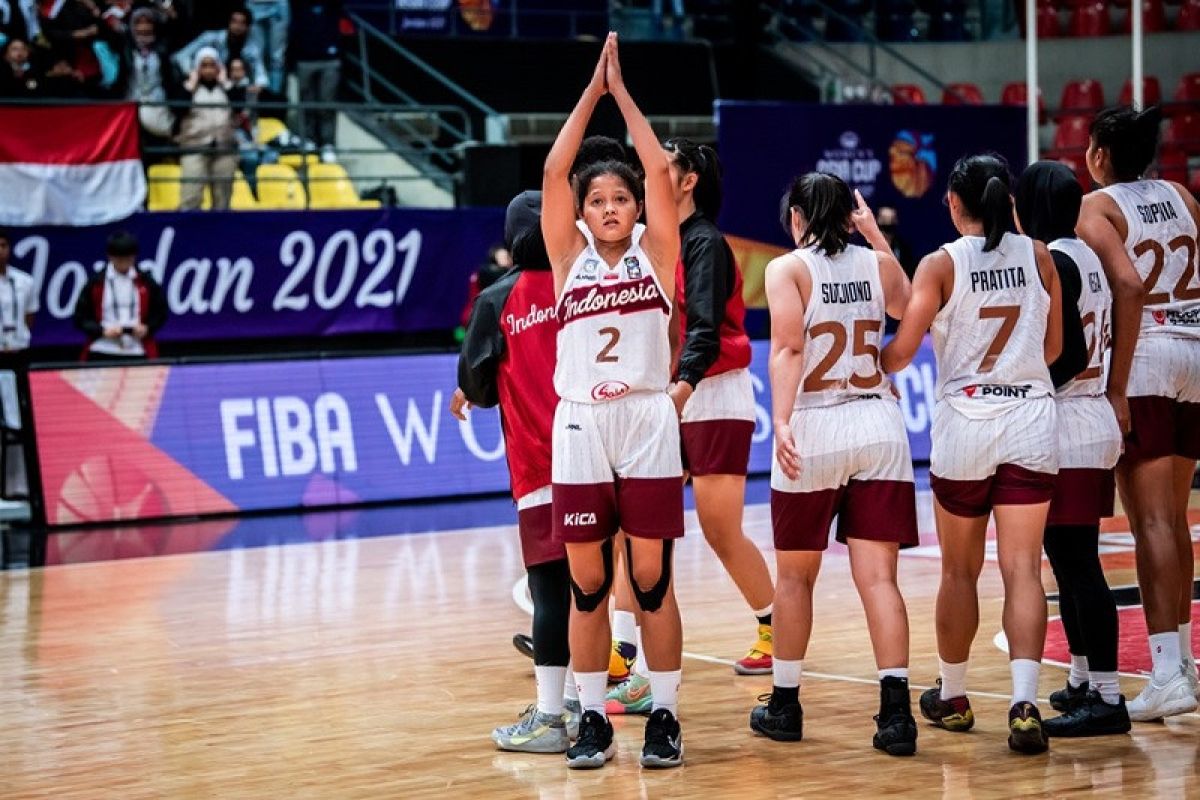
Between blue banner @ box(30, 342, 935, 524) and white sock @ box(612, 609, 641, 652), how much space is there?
6496 mm

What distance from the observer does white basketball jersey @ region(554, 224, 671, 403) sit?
5.64 metres

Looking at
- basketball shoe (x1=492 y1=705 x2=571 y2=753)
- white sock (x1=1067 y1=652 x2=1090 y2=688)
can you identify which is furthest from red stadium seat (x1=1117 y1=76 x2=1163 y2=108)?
basketball shoe (x1=492 y1=705 x2=571 y2=753)

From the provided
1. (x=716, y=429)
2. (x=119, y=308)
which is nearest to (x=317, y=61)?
(x=119, y=308)

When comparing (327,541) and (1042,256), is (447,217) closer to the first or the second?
(327,541)

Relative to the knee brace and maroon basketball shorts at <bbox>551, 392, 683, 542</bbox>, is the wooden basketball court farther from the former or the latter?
maroon basketball shorts at <bbox>551, 392, 683, 542</bbox>

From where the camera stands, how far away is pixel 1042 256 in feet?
19.7

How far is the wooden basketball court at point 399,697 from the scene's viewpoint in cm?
562

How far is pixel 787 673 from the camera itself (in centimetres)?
608

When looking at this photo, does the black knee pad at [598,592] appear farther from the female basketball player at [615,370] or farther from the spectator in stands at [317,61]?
the spectator in stands at [317,61]

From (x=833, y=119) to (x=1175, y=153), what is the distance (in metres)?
4.47

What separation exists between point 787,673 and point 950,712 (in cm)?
59

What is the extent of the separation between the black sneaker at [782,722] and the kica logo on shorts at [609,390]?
4.24ft

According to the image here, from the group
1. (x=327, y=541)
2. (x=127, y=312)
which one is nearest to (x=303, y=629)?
(x=327, y=541)

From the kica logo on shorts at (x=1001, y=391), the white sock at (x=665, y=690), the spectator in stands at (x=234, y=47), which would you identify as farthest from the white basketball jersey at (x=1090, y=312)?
the spectator in stands at (x=234, y=47)
